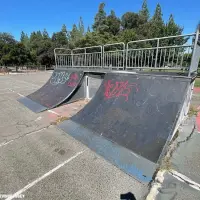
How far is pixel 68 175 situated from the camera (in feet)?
8.18

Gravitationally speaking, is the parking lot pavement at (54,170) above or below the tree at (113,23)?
below

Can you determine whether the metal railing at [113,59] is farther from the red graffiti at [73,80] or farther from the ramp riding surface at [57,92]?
the red graffiti at [73,80]

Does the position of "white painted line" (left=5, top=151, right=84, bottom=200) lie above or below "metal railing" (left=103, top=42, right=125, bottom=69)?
below

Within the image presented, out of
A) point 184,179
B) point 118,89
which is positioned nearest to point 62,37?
point 118,89

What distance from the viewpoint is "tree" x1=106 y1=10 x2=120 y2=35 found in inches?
1610

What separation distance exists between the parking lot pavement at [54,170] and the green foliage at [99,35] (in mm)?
13609


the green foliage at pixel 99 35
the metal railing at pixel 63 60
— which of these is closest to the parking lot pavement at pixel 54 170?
the metal railing at pixel 63 60

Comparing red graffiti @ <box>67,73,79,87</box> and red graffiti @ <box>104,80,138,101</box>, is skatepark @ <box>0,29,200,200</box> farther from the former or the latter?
red graffiti @ <box>67,73,79,87</box>

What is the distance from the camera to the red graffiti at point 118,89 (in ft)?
13.3

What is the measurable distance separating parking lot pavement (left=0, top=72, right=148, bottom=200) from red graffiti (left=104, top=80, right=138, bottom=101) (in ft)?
6.08

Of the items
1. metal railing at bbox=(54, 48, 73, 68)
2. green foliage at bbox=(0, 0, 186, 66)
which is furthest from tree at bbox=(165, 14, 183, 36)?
metal railing at bbox=(54, 48, 73, 68)

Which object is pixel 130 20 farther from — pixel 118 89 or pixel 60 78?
pixel 118 89

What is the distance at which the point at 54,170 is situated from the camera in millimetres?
2613

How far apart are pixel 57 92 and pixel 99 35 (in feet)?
87.0
